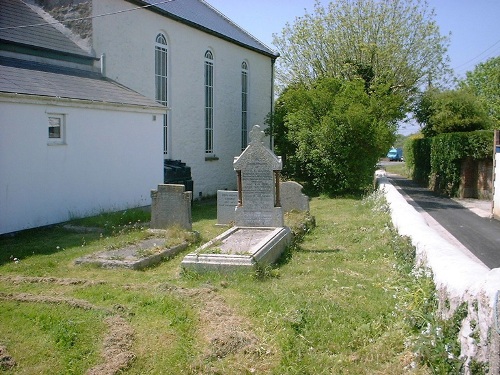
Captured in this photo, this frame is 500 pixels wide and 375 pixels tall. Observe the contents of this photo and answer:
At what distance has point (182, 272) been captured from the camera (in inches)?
321

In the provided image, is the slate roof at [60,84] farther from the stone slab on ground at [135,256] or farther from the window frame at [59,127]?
the stone slab on ground at [135,256]

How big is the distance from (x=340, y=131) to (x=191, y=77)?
6.49 meters

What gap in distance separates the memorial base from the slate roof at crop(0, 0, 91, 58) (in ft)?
27.8

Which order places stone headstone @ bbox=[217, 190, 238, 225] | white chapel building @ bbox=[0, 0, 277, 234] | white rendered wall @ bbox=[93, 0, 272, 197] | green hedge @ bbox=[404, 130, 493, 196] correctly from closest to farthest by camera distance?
white chapel building @ bbox=[0, 0, 277, 234] < stone headstone @ bbox=[217, 190, 238, 225] < white rendered wall @ bbox=[93, 0, 272, 197] < green hedge @ bbox=[404, 130, 493, 196]

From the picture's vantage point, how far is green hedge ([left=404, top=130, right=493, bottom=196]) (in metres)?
23.8

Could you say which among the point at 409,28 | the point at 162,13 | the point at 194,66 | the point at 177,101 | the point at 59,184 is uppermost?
the point at 409,28

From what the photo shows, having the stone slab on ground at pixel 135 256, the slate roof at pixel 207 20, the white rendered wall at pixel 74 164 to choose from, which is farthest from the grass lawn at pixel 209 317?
the slate roof at pixel 207 20

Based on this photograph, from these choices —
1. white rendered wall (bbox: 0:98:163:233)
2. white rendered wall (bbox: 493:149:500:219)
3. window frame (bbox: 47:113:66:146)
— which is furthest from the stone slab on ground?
white rendered wall (bbox: 493:149:500:219)

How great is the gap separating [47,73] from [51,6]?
482cm

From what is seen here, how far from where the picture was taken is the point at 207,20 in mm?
25312

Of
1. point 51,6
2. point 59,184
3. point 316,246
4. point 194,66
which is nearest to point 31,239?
point 59,184

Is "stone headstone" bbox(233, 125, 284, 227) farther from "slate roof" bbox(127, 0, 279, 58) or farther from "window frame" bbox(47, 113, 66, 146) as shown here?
"slate roof" bbox(127, 0, 279, 58)

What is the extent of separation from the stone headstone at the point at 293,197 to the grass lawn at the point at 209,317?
4.89m

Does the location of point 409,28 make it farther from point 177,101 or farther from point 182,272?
point 182,272
